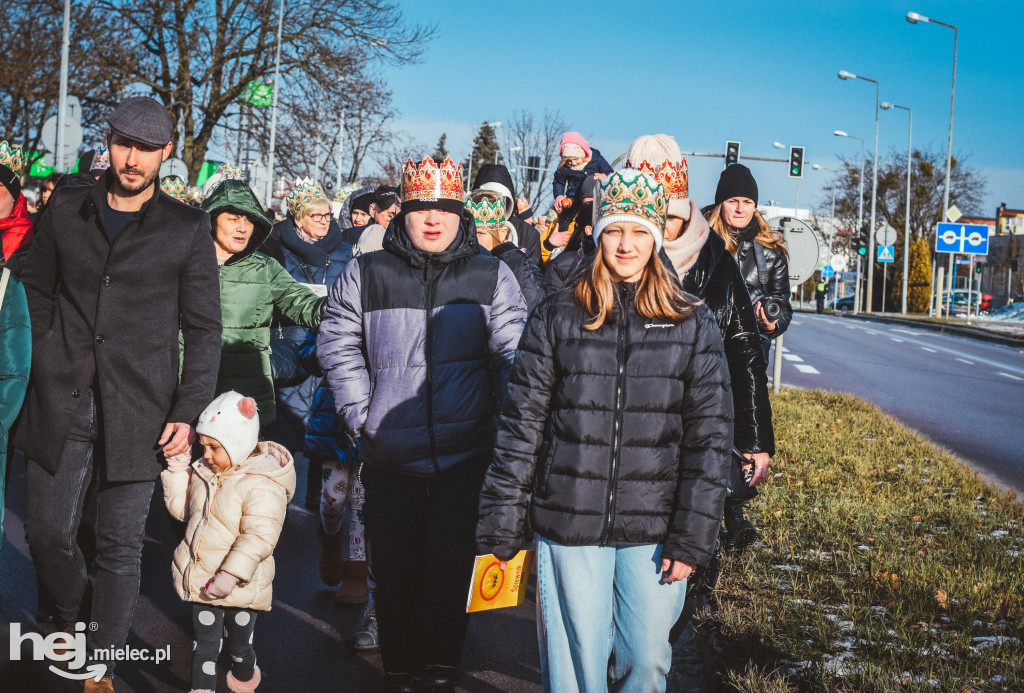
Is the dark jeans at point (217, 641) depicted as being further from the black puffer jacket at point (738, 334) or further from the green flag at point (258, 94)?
the green flag at point (258, 94)

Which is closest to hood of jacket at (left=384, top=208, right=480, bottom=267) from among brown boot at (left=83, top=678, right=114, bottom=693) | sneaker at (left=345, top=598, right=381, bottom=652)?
sneaker at (left=345, top=598, right=381, bottom=652)

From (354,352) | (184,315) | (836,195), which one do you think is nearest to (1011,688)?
(354,352)

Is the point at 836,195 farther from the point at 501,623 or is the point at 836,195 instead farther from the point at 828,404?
the point at 501,623

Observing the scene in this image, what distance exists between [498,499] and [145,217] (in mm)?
1898

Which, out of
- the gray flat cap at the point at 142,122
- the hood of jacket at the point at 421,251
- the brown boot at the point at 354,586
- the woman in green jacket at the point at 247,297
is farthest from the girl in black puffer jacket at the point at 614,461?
the brown boot at the point at 354,586

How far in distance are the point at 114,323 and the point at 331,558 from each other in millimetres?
2168

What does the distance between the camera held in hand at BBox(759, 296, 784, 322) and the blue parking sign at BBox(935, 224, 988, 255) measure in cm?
3358

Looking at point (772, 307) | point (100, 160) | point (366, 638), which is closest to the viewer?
point (366, 638)

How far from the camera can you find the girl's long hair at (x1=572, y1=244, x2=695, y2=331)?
3.28 metres

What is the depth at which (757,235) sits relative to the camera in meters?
6.20

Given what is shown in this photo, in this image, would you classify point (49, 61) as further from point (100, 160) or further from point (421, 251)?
point (421, 251)

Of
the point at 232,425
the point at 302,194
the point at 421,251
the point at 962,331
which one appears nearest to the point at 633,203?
the point at 421,251

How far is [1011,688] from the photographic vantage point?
399cm

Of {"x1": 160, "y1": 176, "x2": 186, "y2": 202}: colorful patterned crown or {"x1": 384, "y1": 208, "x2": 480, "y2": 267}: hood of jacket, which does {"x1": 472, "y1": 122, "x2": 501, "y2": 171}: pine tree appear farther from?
{"x1": 384, "y1": 208, "x2": 480, "y2": 267}: hood of jacket
